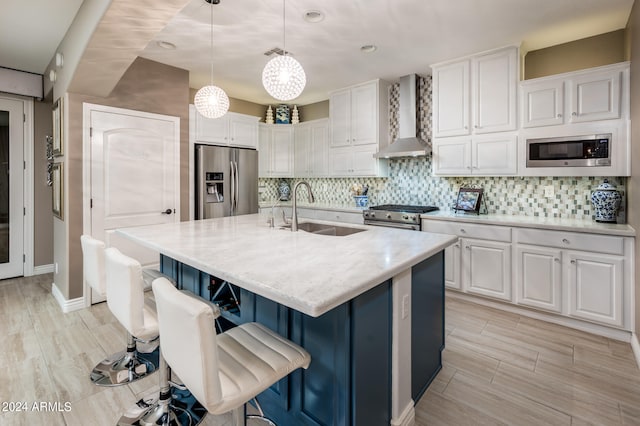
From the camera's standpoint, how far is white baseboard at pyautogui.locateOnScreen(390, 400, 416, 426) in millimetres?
1605

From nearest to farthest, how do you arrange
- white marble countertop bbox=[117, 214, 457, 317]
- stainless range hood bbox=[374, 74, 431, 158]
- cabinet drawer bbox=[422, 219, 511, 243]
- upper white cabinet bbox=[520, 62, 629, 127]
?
1. white marble countertop bbox=[117, 214, 457, 317]
2. upper white cabinet bbox=[520, 62, 629, 127]
3. cabinet drawer bbox=[422, 219, 511, 243]
4. stainless range hood bbox=[374, 74, 431, 158]

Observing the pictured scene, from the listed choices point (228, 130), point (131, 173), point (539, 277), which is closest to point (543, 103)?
point (539, 277)

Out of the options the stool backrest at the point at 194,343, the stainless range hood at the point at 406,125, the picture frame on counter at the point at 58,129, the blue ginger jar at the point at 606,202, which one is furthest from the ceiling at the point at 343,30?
the stool backrest at the point at 194,343

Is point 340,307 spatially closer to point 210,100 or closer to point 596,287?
point 210,100

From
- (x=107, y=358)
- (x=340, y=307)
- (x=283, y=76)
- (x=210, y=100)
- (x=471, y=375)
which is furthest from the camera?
(x=210, y=100)

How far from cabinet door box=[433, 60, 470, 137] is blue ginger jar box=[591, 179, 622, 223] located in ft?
4.31

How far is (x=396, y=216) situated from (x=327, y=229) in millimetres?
1428

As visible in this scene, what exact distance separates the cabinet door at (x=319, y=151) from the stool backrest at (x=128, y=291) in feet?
12.7

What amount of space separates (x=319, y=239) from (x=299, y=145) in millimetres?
3789

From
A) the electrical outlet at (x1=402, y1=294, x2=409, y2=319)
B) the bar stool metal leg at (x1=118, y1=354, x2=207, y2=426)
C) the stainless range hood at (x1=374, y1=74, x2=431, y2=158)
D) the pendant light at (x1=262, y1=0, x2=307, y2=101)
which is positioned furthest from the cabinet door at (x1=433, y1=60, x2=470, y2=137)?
the bar stool metal leg at (x1=118, y1=354, x2=207, y2=426)

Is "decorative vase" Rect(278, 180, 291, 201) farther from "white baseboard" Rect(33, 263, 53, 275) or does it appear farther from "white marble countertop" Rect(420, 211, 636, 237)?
"white baseboard" Rect(33, 263, 53, 275)

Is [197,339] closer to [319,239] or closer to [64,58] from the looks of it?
[319,239]

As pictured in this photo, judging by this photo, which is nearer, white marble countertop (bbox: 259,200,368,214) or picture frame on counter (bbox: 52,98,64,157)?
picture frame on counter (bbox: 52,98,64,157)

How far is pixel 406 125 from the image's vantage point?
4305mm
